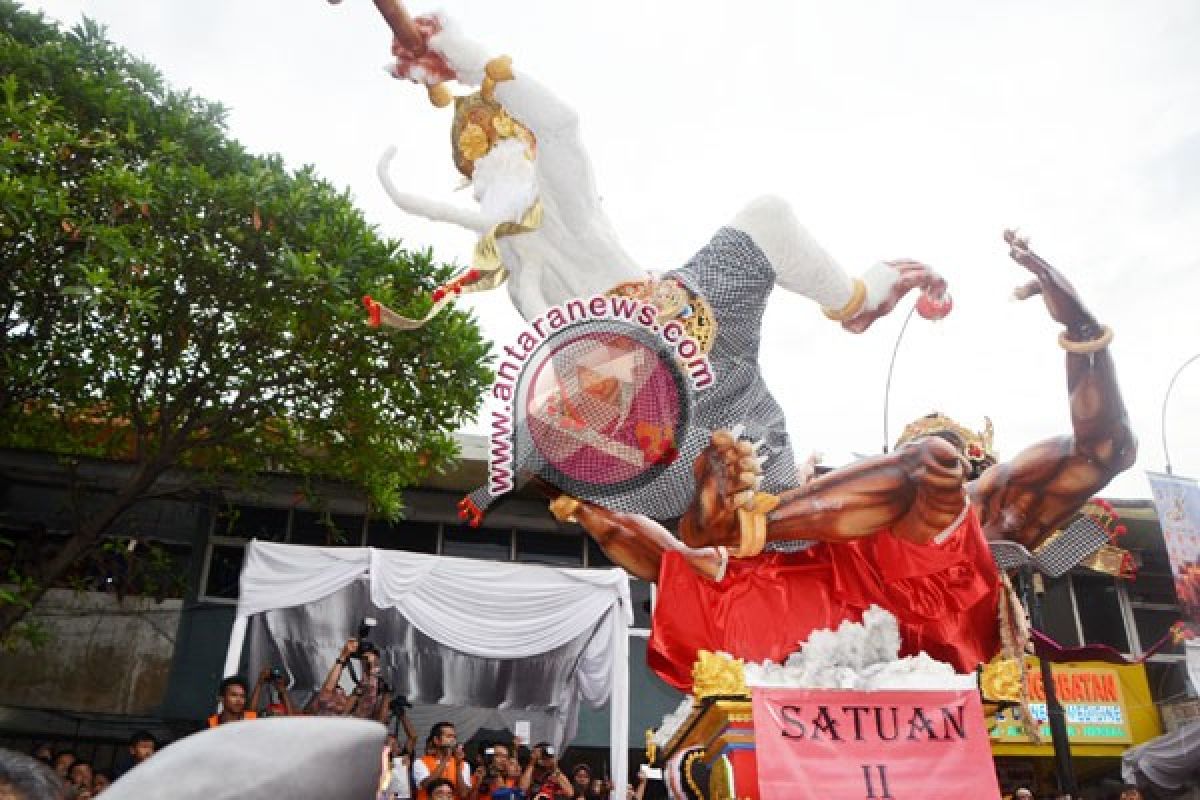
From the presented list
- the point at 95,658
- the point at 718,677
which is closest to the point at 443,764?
the point at 718,677

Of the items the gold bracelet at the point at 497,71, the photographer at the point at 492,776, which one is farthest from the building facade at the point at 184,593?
the gold bracelet at the point at 497,71

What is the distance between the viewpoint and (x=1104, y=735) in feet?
47.6

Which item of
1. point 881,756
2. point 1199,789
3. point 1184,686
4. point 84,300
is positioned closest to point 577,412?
point 881,756

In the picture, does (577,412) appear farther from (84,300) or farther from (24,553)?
(24,553)

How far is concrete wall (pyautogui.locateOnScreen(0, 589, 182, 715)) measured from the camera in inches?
480

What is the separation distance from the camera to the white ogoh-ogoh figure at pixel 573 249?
3.85 meters

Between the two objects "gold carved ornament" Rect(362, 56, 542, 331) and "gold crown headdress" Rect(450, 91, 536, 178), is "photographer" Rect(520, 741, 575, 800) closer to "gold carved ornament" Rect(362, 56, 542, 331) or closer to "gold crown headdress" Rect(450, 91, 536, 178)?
"gold carved ornament" Rect(362, 56, 542, 331)

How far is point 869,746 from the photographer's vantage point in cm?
408

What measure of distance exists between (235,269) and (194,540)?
684cm

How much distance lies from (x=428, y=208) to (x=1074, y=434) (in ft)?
9.63

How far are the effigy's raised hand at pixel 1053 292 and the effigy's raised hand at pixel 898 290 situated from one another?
664 mm

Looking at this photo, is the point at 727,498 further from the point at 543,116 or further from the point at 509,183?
the point at 543,116

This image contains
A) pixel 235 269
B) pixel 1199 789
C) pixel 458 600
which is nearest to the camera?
pixel 235 269

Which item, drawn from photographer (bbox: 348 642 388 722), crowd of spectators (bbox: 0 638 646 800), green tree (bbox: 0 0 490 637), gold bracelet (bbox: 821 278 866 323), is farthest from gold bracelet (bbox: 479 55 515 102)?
photographer (bbox: 348 642 388 722)
